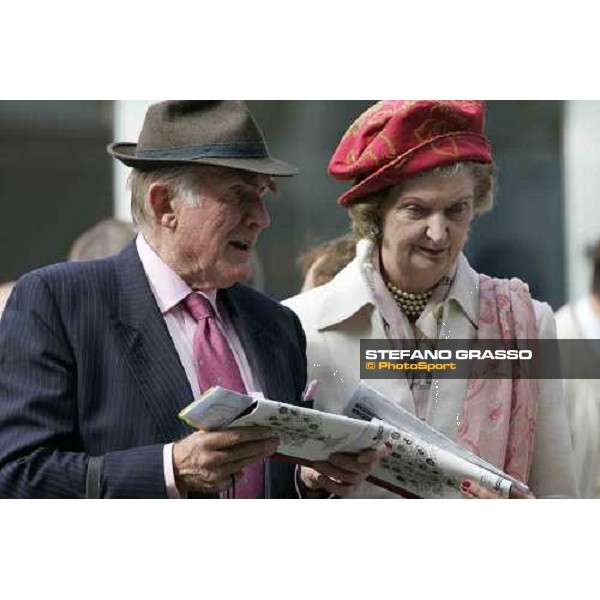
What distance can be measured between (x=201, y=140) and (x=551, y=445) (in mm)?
1222

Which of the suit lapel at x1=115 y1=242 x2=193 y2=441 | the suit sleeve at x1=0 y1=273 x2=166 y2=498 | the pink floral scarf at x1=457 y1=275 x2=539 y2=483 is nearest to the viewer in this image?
the suit sleeve at x1=0 y1=273 x2=166 y2=498

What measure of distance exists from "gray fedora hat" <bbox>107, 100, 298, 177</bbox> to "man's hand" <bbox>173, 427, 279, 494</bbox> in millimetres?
651

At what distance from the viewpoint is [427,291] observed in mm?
3402

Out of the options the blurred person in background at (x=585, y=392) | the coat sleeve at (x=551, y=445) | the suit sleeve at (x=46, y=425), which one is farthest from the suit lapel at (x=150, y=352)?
the blurred person in background at (x=585, y=392)

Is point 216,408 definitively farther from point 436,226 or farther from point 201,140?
point 436,226

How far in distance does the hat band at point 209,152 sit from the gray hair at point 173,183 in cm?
3

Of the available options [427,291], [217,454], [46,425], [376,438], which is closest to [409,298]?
[427,291]

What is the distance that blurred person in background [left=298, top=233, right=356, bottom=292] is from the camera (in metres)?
3.47

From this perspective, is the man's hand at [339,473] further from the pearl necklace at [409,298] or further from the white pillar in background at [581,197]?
the white pillar in background at [581,197]

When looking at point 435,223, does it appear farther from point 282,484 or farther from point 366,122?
point 282,484

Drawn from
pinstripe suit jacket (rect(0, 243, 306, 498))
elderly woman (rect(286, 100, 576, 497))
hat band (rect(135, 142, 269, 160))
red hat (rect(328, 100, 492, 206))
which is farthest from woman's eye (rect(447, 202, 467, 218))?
pinstripe suit jacket (rect(0, 243, 306, 498))

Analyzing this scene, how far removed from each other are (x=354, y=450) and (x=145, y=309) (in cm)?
58

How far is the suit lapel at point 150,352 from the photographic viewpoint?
3.00 metres

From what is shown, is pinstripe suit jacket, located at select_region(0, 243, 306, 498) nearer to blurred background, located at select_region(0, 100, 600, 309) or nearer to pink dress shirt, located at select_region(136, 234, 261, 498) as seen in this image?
pink dress shirt, located at select_region(136, 234, 261, 498)
